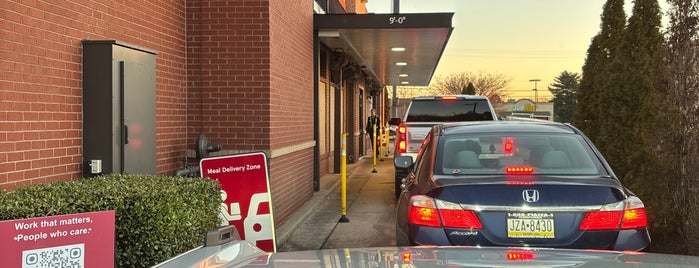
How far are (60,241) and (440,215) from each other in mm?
2281

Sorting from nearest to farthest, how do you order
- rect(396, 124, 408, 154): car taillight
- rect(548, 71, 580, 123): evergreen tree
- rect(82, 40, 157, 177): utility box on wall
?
rect(82, 40, 157, 177): utility box on wall
rect(396, 124, 408, 154): car taillight
rect(548, 71, 580, 123): evergreen tree

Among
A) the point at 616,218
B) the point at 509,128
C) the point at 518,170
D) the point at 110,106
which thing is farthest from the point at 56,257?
the point at 509,128

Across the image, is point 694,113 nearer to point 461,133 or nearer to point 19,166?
point 461,133

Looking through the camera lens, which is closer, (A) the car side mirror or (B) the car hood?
(B) the car hood

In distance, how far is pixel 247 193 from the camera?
541 centimetres

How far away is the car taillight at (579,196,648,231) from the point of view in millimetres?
3924

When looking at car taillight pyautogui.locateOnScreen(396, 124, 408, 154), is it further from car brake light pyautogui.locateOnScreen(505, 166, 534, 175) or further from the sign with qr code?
the sign with qr code

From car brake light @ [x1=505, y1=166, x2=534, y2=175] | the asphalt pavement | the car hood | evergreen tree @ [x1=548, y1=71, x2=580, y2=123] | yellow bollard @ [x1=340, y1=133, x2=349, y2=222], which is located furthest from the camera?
evergreen tree @ [x1=548, y1=71, x2=580, y2=123]

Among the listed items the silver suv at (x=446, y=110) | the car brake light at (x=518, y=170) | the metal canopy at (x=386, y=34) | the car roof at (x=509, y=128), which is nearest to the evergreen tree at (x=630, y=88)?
the silver suv at (x=446, y=110)

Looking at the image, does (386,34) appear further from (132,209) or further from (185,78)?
(132,209)

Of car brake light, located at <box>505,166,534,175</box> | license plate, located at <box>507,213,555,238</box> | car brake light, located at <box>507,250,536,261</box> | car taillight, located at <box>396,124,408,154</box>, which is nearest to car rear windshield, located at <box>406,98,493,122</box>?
car taillight, located at <box>396,124,408,154</box>

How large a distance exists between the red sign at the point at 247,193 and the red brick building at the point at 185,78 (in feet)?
3.02

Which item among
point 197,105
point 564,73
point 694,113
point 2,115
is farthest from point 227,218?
point 564,73

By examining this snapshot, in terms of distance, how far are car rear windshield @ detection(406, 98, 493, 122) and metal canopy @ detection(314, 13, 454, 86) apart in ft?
4.10
